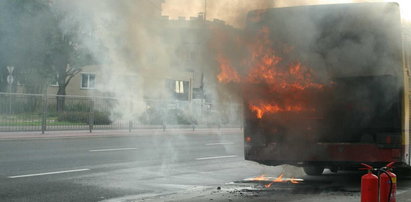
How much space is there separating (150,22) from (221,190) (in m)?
3.16

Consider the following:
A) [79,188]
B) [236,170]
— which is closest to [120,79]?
[79,188]

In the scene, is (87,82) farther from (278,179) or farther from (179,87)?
(278,179)

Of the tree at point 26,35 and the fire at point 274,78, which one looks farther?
the tree at point 26,35

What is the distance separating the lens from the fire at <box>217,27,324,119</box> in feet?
29.1

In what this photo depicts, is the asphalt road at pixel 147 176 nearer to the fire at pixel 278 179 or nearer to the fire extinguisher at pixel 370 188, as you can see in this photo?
the fire at pixel 278 179

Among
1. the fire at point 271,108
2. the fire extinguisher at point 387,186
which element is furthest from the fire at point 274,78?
the fire extinguisher at point 387,186

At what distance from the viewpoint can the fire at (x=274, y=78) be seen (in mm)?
8883

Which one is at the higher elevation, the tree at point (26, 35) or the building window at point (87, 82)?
the tree at point (26, 35)

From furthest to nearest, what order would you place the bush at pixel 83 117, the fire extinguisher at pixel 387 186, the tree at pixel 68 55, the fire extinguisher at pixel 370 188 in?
the bush at pixel 83 117 < the tree at pixel 68 55 < the fire extinguisher at pixel 387 186 < the fire extinguisher at pixel 370 188

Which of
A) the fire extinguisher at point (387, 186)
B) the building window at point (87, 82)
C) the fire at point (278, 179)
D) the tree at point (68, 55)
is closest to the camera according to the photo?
the fire extinguisher at point (387, 186)

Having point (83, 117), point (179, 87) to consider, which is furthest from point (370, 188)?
point (83, 117)

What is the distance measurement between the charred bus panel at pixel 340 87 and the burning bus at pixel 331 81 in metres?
0.02

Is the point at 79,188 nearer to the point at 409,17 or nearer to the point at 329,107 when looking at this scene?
the point at 329,107

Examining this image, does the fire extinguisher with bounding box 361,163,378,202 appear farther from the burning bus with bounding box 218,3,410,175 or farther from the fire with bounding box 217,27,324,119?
the fire with bounding box 217,27,324,119
